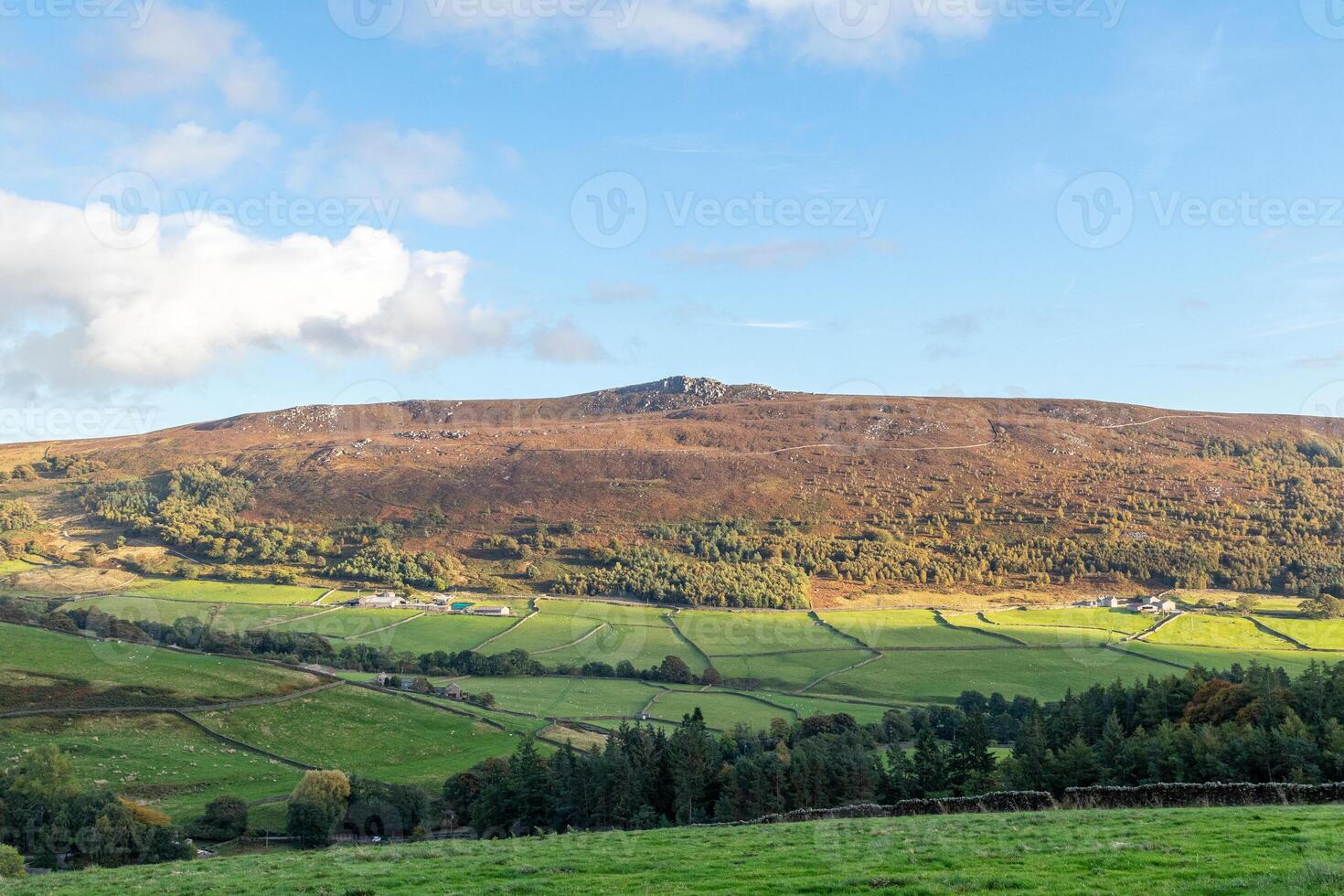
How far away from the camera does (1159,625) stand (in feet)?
433

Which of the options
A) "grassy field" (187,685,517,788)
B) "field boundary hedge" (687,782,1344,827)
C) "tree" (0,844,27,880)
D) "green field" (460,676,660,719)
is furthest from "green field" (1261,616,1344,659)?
"tree" (0,844,27,880)

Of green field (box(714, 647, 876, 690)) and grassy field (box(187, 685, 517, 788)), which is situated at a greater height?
green field (box(714, 647, 876, 690))

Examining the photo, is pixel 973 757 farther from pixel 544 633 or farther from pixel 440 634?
pixel 440 634

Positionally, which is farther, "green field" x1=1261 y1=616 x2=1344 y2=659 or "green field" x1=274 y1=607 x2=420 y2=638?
"green field" x1=274 y1=607 x2=420 y2=638

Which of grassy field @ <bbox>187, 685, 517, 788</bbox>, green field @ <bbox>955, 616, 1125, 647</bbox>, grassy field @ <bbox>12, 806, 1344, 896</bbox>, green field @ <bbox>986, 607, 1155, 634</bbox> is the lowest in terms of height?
grassy field @ <bbox>187, 685, 517, 788</bbox>

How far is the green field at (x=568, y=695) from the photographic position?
95250mm

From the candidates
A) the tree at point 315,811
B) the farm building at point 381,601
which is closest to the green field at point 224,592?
the farm building at point 381,601

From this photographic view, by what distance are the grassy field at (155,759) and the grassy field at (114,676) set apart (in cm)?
479

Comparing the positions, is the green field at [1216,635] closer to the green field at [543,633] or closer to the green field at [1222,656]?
the green field at [1222,656]

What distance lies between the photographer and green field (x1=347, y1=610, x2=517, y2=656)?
12519 centimetres

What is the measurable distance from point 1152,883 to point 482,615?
135824 millimetres

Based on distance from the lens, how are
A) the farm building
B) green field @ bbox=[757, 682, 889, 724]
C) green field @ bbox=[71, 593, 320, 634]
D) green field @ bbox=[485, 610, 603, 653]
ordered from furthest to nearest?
the farm building < green field @ bbox=[71, 593, 320, 634] < green field @ bbox=[485, 610, 603, 653] < green field @ bbox=[757, 682, 889, 724]

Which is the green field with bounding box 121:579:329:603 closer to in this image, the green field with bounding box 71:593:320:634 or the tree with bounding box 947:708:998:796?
the green field with bounding box 71:593:320:634

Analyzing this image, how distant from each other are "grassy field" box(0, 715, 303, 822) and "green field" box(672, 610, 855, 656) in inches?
2376
